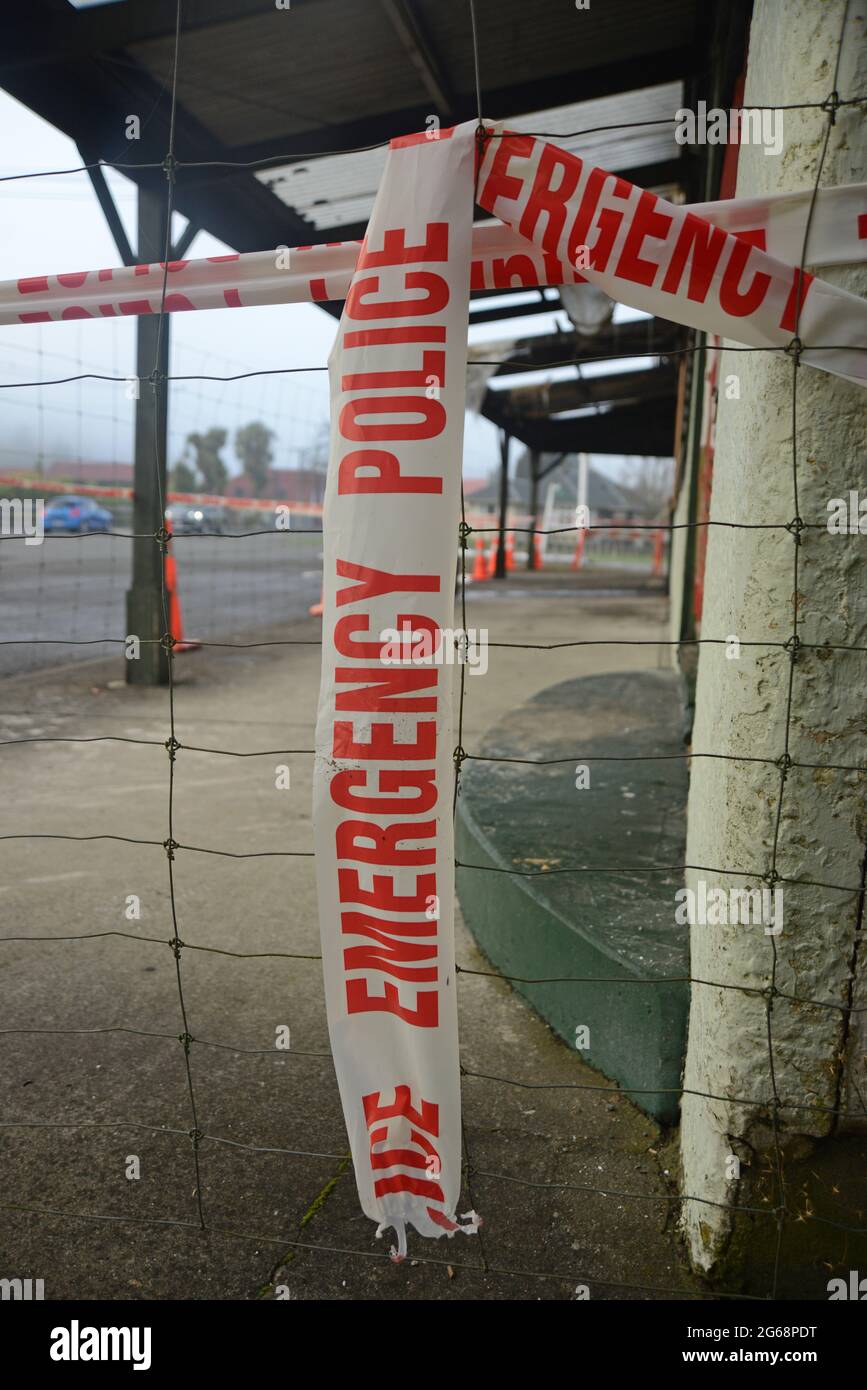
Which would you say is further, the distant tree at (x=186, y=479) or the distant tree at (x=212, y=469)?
the distant tree at (x=212, y=469)

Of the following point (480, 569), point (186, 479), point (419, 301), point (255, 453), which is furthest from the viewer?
point (255, 453)

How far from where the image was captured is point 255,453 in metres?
73.2

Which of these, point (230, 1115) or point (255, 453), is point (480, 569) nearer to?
point (230, 1115)

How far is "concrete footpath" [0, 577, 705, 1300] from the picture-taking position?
1.87 meters

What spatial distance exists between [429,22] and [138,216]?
9.99ft

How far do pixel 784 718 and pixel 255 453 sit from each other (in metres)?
75.2

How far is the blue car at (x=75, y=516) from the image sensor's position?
30.4 m

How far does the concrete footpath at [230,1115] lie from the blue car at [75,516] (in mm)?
27651

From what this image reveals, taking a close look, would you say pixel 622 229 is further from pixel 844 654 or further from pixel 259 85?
pixel 259 85

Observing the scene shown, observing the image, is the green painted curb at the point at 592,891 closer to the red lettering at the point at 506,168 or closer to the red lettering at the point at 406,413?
the red lettering at the point at 406,413

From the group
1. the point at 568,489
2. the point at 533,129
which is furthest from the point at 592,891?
the point at 568,489

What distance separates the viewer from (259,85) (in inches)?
202

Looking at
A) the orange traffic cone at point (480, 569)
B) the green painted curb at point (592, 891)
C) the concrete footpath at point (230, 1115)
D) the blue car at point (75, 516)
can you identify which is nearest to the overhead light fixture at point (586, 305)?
the green painted curb at point (592, 891)
